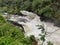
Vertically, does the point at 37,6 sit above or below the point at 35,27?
above

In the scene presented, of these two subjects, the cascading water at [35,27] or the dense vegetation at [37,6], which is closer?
the cascading water at [35,27]

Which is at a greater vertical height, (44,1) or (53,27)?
(44,1)

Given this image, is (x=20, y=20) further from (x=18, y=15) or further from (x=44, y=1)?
(x=44, y=1)

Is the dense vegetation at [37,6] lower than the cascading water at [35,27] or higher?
higher

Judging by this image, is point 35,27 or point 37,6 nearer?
point 35,27

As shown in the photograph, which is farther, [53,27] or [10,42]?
[53,27]

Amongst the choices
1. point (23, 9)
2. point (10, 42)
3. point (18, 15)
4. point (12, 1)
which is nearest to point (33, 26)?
point (18, 15)

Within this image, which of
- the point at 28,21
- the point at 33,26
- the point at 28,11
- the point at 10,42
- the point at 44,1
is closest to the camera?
the point at 10,42

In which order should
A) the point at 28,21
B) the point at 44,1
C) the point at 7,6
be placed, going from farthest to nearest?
the point at 7,6 → the point at 44,1 → the point at 28,21
